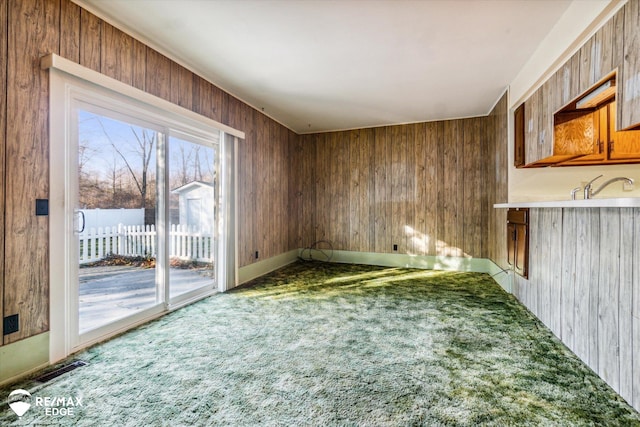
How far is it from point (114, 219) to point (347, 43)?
2.72 metres

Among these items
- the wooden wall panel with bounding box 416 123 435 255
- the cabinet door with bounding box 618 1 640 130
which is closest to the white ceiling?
the cabinet door with bounding box 618 1 640 130

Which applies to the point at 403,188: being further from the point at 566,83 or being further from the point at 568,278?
the point at 568,278

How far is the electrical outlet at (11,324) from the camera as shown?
1.91 m

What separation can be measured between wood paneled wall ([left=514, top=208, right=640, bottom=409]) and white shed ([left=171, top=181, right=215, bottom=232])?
3.76m

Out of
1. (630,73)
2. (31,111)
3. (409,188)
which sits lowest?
(409,188)

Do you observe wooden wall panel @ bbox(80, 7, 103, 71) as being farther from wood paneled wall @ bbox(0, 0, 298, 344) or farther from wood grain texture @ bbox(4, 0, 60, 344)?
wood grain texture @ bbox(4, 0, 60, 344)

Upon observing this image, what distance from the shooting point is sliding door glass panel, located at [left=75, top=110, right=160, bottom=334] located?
244cm

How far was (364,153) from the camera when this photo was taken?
19.4 feet

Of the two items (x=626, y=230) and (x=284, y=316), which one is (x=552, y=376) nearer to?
(x=626, y=230)

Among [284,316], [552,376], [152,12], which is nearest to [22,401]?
[284,316]

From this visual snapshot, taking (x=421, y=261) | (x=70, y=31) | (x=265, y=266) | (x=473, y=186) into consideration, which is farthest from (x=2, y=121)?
(x=473, y=186)

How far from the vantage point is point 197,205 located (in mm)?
3734

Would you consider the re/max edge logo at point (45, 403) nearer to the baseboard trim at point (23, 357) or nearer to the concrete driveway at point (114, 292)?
the baseboard trim at point (23, 357)

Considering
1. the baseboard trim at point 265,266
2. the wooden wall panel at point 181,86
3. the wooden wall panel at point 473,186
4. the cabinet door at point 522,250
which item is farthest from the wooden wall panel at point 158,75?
the wooden wall panel at point 473,186
